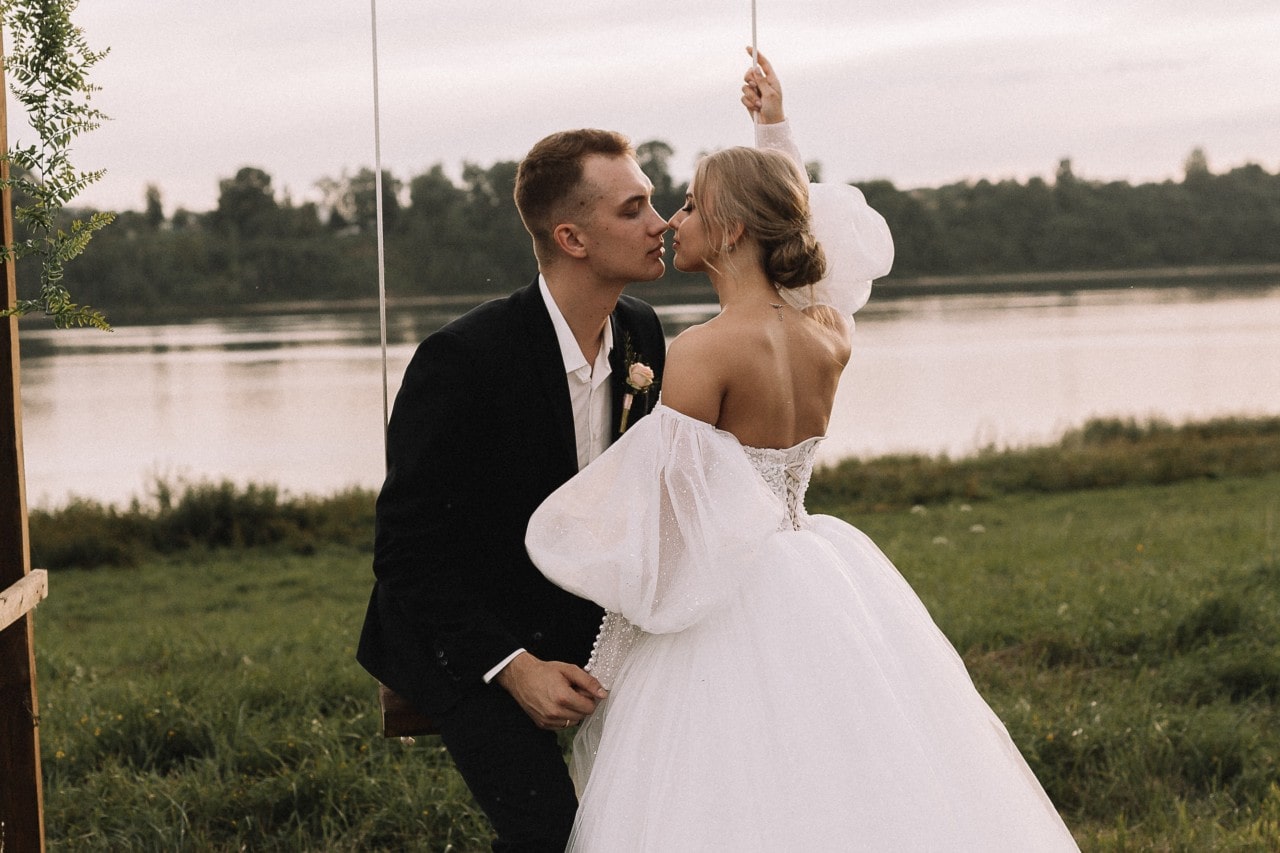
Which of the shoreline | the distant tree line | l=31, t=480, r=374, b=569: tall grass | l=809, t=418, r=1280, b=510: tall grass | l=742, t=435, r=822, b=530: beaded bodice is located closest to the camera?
l=742, t=435, r=822, b=530: beaded bodice

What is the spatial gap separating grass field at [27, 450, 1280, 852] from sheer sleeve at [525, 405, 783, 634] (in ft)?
5.05

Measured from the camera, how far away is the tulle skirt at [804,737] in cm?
235

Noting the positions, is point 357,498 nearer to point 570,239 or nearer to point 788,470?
point 570,239

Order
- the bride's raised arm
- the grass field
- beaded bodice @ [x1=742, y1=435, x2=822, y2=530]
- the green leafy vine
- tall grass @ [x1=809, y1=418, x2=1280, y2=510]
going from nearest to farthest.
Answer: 1. the green leafy vine
2. beaded bodice @ [x1=742, y1=435, x2=822, y2=530]
3. the bride's raised arm
4. the grass field
5. tall grass @ [x1=809, y1=418, x2=1280, y2=510]

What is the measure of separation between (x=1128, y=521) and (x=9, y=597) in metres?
8.14

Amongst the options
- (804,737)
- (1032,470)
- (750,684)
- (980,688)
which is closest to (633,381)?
(750,684)

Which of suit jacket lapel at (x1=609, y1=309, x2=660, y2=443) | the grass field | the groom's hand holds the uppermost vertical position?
suit jacket lapel at (x1=609, y1=309, x2=660, y2=443)

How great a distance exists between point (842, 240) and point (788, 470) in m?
0.60

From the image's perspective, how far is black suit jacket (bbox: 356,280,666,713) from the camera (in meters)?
2.77

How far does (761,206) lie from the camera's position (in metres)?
2.61

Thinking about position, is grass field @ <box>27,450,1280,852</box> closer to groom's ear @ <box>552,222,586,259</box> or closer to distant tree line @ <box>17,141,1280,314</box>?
groom's ear @ <box>552,222,586,259</box>

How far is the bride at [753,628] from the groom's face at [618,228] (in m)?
0.20

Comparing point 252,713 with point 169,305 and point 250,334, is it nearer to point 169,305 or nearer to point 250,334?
point 169,305

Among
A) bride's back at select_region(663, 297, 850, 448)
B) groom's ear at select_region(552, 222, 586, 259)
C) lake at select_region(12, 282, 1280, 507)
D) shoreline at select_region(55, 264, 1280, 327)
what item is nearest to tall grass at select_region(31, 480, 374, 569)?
lake at select_region(12, 282, 1280, 507)
